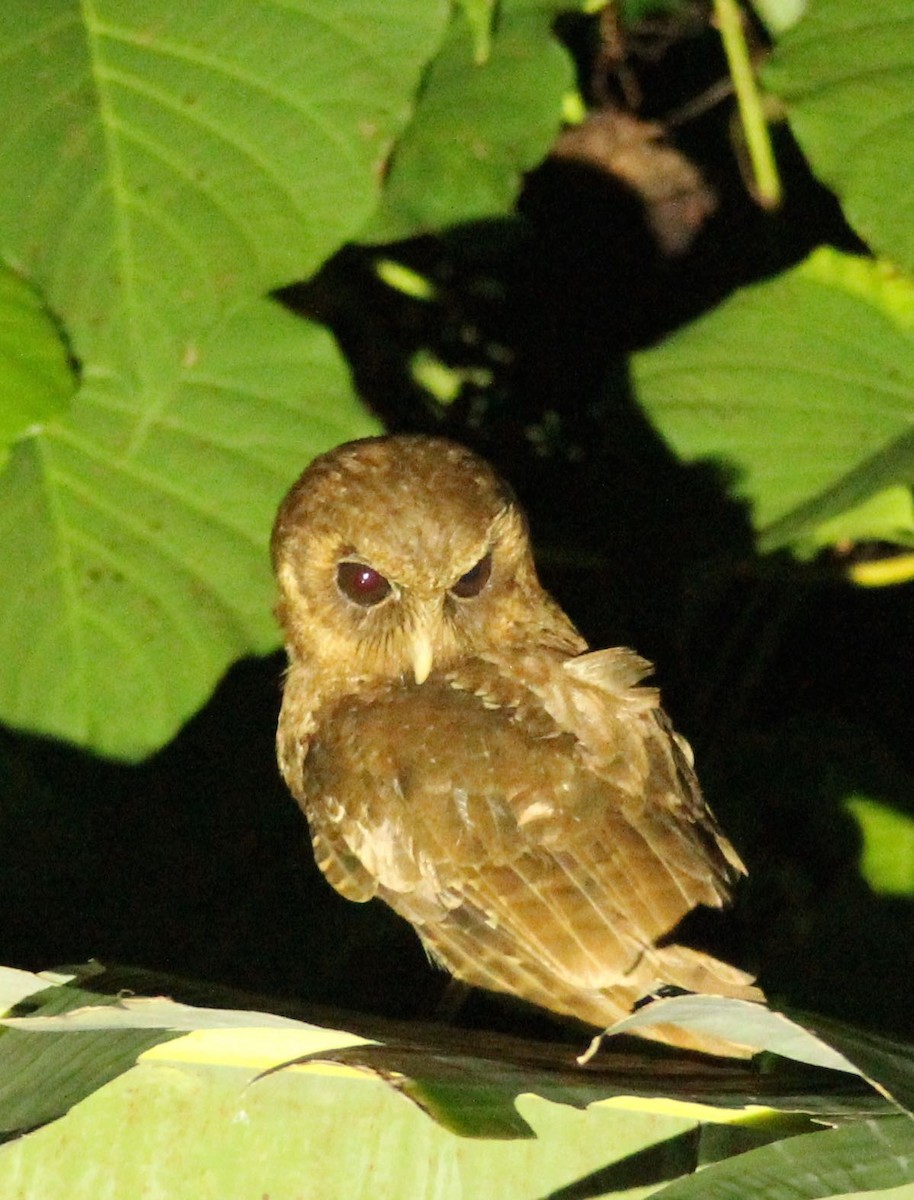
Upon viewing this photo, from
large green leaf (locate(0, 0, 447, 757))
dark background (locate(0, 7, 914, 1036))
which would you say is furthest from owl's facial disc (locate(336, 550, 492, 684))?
dark background (locate(0, 7, 914, 1036))

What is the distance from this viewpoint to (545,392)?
2.63 m

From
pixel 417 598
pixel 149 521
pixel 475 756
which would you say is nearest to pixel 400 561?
pixel 417 598

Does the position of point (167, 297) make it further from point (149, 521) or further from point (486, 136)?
point (486, 136)

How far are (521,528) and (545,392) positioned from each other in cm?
79

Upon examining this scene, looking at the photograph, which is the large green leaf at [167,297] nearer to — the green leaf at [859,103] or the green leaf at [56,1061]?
the green leaf at [859,103]

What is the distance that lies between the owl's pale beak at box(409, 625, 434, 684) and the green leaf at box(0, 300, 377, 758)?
10.8 inches

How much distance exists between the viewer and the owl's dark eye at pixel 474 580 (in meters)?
1.87

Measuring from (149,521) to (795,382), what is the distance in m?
0.91

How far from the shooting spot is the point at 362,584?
1862 millimetres

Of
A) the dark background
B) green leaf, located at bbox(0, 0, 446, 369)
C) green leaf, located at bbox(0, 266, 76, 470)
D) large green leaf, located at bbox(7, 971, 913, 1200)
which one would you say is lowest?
the dark background

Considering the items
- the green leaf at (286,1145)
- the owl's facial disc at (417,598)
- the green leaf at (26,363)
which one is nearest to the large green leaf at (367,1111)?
the green leaf at (286,1145)

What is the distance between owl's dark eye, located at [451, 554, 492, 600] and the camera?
187 centimetres

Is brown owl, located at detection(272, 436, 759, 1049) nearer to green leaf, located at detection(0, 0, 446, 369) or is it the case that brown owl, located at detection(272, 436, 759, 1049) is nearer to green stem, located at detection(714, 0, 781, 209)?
green leaf, located at detection(0, 0, 446, 369)

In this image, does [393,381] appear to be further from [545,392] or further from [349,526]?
[349,526]
